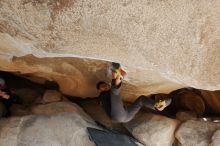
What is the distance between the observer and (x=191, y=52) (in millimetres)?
2705

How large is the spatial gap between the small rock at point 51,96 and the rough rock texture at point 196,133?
4.25 feet

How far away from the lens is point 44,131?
344cm

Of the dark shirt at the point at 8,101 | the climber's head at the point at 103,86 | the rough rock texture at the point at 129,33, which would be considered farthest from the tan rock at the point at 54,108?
the rough rock texture at the point at 129,33

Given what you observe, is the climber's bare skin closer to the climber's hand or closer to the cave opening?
the climber's hand

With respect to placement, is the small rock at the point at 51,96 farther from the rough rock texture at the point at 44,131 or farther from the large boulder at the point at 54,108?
the rough rock texture at the point at 44,131

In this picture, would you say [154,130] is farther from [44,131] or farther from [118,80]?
[44,131]

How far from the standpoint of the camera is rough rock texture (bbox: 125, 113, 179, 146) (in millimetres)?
3764

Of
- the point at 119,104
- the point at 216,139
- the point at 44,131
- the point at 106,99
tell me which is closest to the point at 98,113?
the point at 106,99

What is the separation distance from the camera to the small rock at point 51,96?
3802 millimetres

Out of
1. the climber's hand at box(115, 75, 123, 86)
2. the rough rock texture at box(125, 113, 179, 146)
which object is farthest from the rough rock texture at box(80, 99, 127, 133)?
the climber's hand at box(115, 75, 123, 86)

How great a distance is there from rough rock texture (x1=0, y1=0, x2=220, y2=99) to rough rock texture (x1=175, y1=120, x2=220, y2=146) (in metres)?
0.89

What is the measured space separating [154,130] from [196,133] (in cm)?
43

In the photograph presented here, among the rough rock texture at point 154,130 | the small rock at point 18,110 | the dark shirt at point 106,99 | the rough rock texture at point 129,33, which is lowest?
the rough rock texture at point 154,130

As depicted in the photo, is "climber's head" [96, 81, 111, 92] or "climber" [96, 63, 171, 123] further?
"climber's head" [96, 81, 111, 92]
